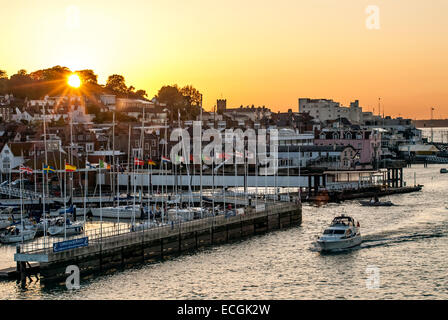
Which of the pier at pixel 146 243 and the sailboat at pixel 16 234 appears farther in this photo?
the sailboat at pixel 16 234

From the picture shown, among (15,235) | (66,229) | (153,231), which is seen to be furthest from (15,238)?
(153,231)

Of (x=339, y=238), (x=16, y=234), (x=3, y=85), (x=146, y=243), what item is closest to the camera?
(x=146, y=243)

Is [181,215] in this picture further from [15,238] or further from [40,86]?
[40,86]

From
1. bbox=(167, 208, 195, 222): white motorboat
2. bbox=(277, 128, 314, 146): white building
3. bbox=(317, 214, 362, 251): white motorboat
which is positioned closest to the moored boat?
bbox=(167, 208, 195, 222): white motorboat

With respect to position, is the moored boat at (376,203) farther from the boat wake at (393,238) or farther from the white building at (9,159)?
the white building at (9,159)

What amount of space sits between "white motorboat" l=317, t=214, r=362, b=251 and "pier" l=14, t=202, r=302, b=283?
341 inches

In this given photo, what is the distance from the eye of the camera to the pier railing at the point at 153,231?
42062mm

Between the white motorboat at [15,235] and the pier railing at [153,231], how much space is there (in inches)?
36.6

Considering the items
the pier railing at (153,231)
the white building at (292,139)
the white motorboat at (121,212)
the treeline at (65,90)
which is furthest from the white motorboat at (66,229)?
the treeline at (65,90)

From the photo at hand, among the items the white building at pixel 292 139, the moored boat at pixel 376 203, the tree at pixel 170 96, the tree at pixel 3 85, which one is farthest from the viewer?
the tree at pixel 170 96

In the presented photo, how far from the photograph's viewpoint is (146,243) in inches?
1778

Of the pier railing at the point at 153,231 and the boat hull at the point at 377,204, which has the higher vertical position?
the pier railing at the point at 153,231

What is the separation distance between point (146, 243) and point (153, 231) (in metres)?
1.54
